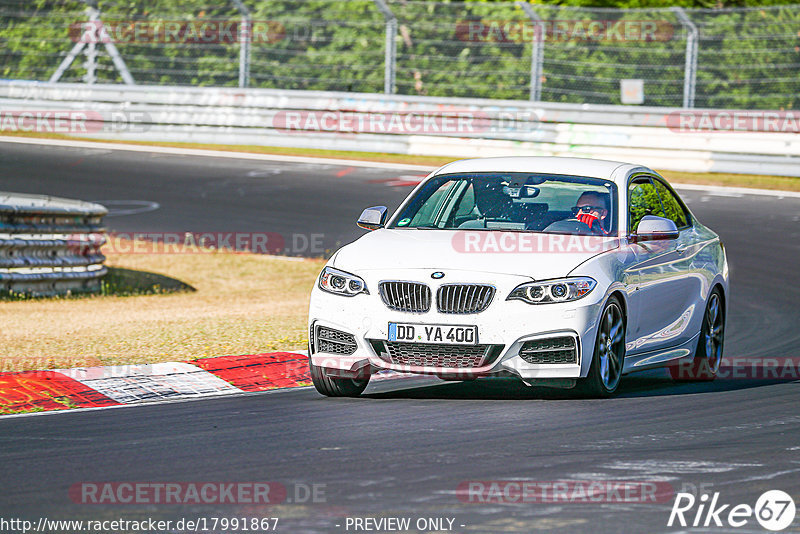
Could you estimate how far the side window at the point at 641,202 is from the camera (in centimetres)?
955

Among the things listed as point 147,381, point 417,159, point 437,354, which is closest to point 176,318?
point 147,381

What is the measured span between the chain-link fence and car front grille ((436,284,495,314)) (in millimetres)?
15718

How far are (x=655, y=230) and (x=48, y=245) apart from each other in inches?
304

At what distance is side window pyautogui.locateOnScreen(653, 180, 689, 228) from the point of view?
33.7 ft

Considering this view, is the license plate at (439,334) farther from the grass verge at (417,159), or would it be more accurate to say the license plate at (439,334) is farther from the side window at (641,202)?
the grass verge at (417,159)

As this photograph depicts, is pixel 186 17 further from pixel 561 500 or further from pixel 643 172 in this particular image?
pixel 561 500

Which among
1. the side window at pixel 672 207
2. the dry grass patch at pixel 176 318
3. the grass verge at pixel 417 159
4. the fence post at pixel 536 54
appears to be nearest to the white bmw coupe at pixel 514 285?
the side window at pixel 672 207

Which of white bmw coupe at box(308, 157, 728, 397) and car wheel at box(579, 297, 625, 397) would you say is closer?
white bmw coupe at box(308, 157, 728, 397)

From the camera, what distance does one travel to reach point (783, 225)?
19.2 meters

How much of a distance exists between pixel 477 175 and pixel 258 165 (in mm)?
16005

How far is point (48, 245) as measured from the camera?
14.6 meters

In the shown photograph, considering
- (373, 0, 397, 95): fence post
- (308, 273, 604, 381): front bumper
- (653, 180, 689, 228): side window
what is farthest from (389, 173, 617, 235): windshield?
(373, 0, 397, 95): fence post

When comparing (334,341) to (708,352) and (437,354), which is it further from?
(708,352)

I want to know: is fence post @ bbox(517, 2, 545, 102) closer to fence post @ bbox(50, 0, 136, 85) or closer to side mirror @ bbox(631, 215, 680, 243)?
fence post @ bbox(50, 0, 136, 85)
